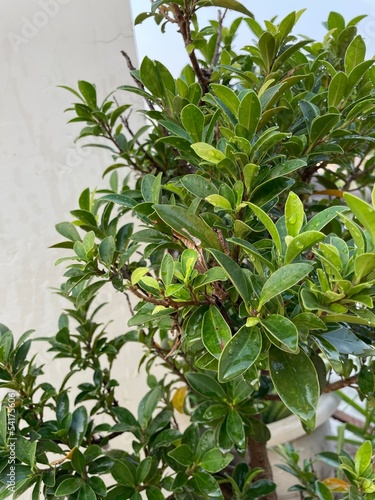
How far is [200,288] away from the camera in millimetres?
466

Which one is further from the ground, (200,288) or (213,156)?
(213,156)

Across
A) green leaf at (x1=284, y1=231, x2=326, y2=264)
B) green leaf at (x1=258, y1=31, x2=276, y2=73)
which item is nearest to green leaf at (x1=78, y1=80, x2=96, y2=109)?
green leaf at (x1=258, y1=31, x2=276, y2=73)

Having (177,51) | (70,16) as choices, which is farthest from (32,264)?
(177,51)

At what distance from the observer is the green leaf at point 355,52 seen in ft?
2.00

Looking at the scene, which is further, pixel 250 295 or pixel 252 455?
pixel 252 455

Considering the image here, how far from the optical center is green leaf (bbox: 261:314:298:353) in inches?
14.2

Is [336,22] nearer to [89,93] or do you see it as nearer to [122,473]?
[89,93]

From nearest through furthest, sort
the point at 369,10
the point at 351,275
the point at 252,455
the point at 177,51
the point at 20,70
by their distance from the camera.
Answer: the point at 351,275, the point at 252,455, the point at 20,70, the point at 177,51, the point at 369,10

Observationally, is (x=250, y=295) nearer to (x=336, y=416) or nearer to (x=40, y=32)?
(x=40, y=32)

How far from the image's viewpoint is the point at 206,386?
682 mm

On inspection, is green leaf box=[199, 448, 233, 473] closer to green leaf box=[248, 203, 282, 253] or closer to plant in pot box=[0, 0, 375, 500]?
plant in pot box=[0, 0, 375, 500]

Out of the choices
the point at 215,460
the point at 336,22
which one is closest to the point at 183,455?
the point at 215,460

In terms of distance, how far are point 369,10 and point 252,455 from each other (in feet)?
4.78

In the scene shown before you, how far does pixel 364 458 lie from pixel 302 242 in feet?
1.31
